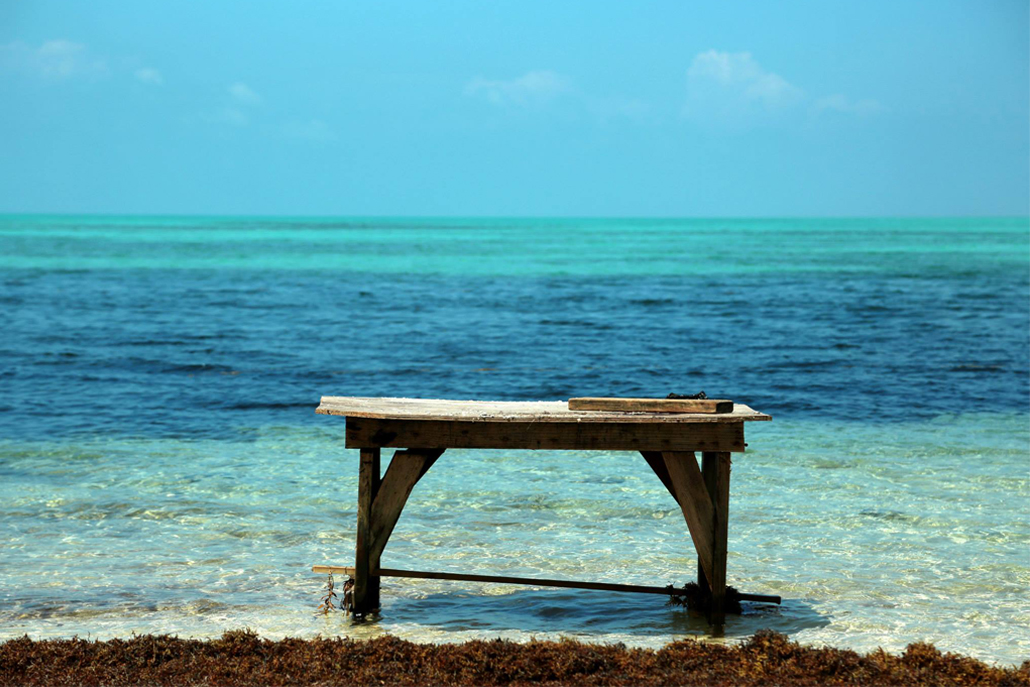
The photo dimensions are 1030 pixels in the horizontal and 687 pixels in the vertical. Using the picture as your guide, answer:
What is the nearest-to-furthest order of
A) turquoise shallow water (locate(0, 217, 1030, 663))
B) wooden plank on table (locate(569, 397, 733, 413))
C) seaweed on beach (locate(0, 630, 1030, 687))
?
seaweed on beach (locate(0, 630, 1030, 687)) → wooden plank on table (locate(569, 397, 733, 413)) → turquoise shallow water (locate(0, 217, 1030, 663))

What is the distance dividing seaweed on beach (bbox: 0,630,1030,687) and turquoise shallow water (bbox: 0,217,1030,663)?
577 mm

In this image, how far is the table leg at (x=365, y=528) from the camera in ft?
21.6

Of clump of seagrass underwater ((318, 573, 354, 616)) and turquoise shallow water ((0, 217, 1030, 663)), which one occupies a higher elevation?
clump of seagrass underwater ((318, 573, 354, 616))

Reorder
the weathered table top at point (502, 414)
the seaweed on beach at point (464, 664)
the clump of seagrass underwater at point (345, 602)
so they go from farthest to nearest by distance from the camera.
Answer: the clump of seagrass underwater at point (345, 602)
the weathered table top at point (502, 414)
the seaweed on beach at point (464, 664)

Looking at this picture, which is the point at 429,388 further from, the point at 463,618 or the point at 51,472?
the point at 463,618

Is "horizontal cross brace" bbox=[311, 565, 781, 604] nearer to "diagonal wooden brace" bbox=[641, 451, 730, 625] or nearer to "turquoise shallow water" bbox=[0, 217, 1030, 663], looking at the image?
"turquoise shallow water" bbox=[0, 217, 1030, 663]

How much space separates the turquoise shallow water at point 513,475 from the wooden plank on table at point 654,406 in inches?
56.4

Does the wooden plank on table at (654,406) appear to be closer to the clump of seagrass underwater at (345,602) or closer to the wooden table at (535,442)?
the wooden table at (535,442)

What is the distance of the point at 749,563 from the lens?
8492 mm

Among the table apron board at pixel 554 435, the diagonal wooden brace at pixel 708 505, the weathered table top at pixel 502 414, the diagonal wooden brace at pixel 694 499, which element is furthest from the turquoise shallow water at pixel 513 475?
the weathered table top at pixel 502 414

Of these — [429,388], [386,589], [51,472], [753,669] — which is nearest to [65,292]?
[429,388]

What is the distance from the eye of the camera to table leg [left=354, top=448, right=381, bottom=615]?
6582 mm

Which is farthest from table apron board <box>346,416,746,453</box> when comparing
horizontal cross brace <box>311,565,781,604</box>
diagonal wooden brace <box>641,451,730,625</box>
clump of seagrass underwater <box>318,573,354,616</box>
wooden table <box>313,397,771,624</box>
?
clump of seagrass underwater <box>318,573,354,616</box>

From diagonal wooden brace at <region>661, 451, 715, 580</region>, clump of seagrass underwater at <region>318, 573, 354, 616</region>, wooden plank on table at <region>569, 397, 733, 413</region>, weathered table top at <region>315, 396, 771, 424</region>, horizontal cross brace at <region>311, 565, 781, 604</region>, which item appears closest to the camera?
weathered table top at <region>315, 396, 771, 424</region>
